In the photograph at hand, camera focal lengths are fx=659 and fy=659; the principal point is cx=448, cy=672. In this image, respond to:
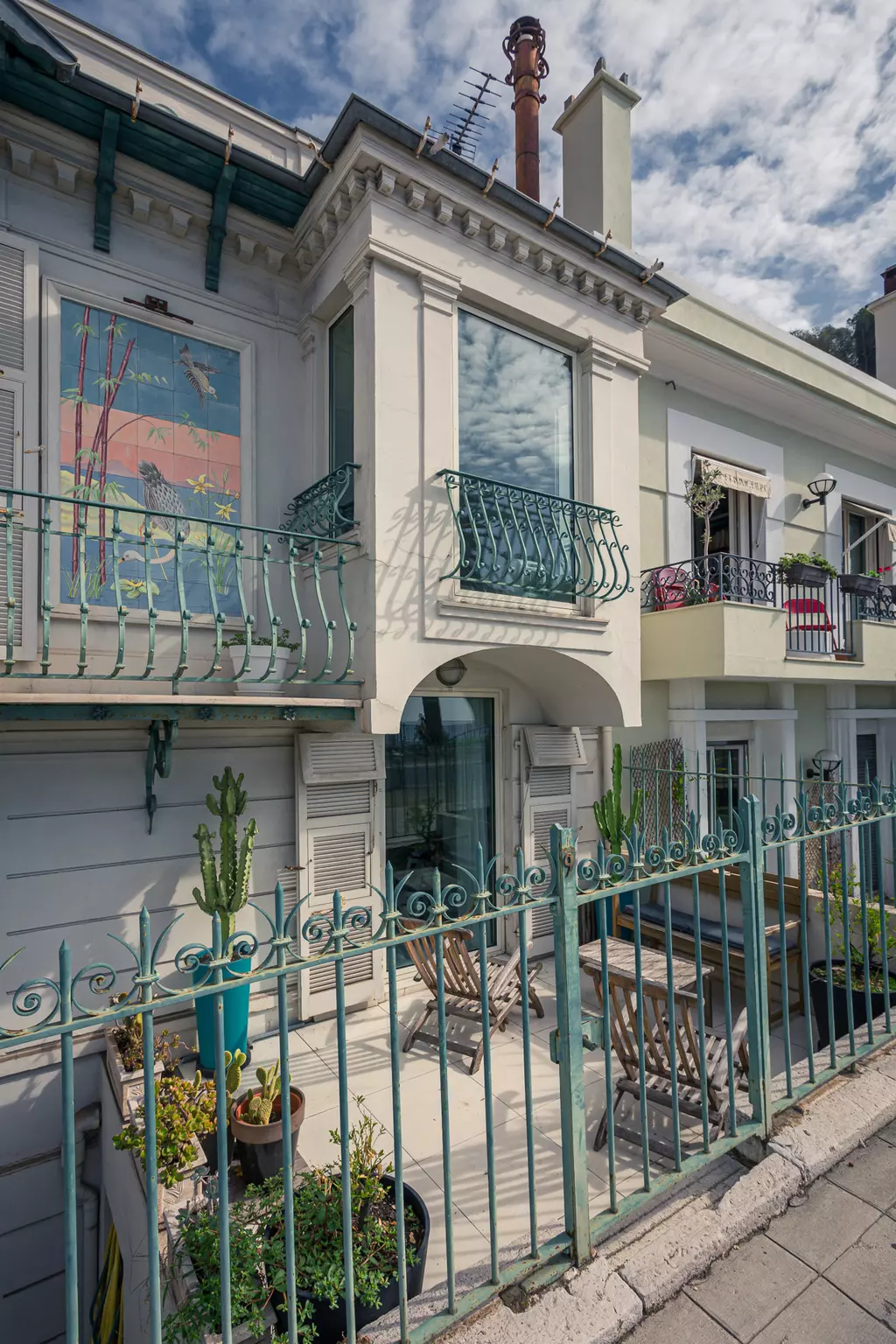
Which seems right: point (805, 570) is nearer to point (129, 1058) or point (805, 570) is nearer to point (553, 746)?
point (553, 746)

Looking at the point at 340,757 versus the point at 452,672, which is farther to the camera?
the point at 452,672

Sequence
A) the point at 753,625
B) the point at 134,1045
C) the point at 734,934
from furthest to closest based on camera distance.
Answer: the point at 753,625
the point at 734,934
the point at 134,1045

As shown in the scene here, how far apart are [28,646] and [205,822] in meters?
1.78

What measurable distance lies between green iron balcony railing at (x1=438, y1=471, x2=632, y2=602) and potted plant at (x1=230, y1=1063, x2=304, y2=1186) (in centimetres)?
365

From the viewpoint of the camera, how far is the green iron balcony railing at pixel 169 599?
4484mm

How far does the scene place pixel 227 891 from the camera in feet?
15.0

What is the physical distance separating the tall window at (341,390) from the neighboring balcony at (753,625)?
11.6ft

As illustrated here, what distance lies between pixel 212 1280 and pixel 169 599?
4160mm

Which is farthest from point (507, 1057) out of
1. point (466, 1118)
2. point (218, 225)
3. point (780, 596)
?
point (218, 225)

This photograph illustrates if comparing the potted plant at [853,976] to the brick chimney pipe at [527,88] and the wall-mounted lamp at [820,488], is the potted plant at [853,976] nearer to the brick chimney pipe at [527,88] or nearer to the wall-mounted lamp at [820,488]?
the wall-mounted lamp at [820,488]

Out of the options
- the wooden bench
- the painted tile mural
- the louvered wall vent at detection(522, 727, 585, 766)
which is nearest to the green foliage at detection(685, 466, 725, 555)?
the louvered wall vent at detection(522, 727, 585, 766)

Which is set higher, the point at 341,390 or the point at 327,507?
the point at 341,390

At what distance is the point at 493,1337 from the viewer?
7.14 feet

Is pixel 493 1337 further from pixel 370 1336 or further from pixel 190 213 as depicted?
pixel 190 213
